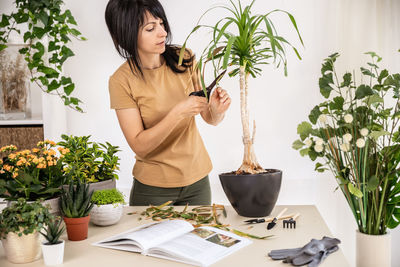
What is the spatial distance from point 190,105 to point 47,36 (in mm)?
1765

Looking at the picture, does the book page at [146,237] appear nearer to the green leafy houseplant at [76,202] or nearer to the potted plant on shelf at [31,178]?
the green leafy houseplant at [76,202]

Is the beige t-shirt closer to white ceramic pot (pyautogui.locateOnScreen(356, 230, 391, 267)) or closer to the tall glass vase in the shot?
white ceramic pot (pyautogui.locateOnScreen(356, 230, 391, 267))

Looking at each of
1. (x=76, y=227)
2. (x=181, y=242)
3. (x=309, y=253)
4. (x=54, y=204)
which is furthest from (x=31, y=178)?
(x=309, y=253)

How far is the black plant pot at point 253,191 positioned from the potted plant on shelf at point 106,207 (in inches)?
16.6

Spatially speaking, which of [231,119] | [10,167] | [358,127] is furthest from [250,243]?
[231,119]

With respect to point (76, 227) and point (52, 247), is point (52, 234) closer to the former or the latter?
point (52, 247)

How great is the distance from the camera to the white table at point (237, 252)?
3.78ft

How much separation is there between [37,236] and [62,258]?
4.3 inches

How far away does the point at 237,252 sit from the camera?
122 cm

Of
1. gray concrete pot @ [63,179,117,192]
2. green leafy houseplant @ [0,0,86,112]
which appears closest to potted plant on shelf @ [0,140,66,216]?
gray concrete pot @ [63,179,117,192]

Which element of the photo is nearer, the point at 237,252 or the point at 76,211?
the point at 237,252

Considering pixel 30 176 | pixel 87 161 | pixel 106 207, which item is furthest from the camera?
pixel 87 161

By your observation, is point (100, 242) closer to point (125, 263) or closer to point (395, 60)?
point (125, 263)

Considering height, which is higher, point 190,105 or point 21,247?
point 190,105
